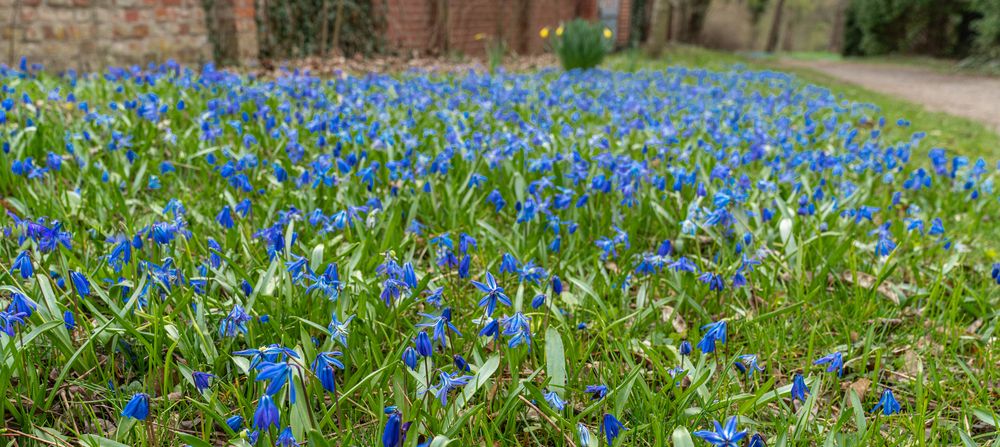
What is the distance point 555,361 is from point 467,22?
45.2ft

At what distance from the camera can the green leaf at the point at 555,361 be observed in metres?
1.76

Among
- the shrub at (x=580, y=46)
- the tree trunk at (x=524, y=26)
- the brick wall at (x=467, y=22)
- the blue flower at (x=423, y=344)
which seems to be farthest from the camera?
the tree trunk at (x=524, y=26)

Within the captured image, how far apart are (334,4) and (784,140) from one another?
27.3ft

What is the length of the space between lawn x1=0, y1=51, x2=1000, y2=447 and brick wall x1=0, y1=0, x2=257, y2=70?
8.02 feet

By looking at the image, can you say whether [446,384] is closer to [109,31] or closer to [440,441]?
[440,441]

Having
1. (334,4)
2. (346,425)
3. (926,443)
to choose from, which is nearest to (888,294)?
(926,443)

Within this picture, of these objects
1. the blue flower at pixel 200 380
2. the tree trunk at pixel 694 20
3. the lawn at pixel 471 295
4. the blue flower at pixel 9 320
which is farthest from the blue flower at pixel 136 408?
the tree trunk at pixel 694 20

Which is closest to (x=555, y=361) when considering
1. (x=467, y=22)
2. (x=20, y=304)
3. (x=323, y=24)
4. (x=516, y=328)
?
(x=516, y=328)

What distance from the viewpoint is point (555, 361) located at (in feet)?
5.95

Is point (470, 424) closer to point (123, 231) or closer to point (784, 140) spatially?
point (123, 231)

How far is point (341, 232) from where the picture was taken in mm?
2801

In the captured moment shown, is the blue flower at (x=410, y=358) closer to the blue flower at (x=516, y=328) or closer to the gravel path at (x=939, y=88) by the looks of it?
the blue flower at (x=516, y=328)

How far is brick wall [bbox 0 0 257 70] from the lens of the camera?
21.0 ft

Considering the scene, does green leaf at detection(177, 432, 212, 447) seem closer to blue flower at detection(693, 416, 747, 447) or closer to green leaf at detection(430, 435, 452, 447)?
green leaf at detection(430, 435, 452, 447)
